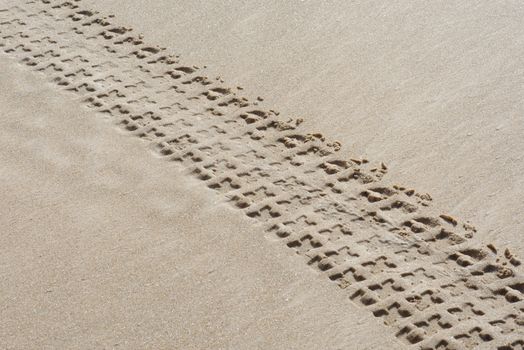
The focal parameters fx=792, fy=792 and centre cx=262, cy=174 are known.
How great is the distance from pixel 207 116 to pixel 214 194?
65 cm

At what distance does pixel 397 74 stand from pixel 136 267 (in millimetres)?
2023

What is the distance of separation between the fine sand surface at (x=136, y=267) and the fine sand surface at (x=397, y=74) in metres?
0.84

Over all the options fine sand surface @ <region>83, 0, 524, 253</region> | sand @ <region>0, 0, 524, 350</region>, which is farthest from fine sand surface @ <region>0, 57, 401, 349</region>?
fine sand surface @ <region>83, 0, 524, 253</region>

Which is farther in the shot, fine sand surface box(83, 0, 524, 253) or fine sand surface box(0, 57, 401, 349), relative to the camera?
fine sand surface box(83, 0, 524, 253)

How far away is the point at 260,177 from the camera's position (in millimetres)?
4199

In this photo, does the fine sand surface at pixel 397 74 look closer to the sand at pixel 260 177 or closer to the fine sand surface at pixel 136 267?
the sand at pixel 260 177

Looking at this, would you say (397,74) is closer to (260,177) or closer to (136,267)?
(260,177)

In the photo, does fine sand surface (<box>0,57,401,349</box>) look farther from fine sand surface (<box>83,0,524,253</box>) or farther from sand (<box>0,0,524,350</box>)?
fine sand surface (<box>83,0,524,253</box>)

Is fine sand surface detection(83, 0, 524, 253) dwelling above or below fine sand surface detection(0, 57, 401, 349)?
above

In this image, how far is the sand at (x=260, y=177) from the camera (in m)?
3.52

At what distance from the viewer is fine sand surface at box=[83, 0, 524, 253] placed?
4094 millimetres

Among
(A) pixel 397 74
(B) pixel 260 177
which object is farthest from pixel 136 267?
(A) pixel 397 74

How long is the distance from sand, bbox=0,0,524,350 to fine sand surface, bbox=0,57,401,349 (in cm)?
1

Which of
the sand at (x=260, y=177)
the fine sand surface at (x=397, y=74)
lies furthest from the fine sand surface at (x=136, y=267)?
the fine sand surface at (x=397, y=74)
